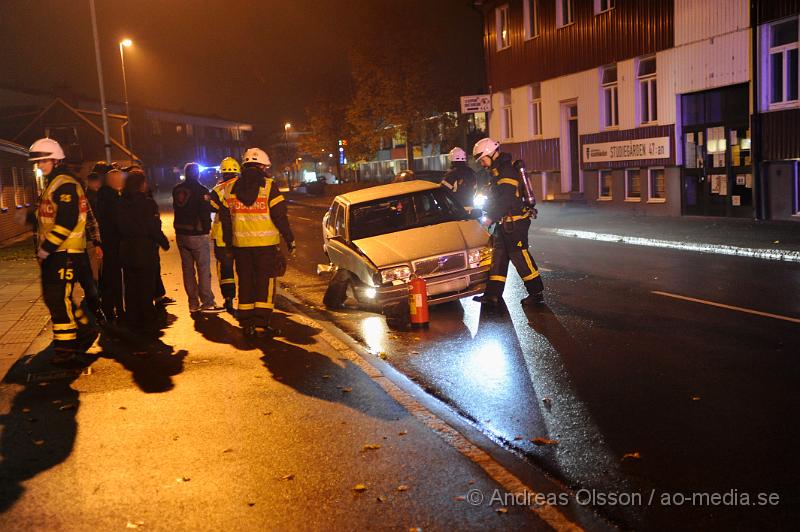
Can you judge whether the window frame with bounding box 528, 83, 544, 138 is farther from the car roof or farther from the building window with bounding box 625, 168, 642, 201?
the car roof

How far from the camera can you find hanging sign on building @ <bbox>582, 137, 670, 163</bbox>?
22172 mm

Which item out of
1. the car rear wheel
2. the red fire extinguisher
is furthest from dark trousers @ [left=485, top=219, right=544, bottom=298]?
the car rear wheel

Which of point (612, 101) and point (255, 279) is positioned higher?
point (612, 101)

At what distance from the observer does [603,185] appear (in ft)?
84.1

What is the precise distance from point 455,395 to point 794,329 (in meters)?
3.78

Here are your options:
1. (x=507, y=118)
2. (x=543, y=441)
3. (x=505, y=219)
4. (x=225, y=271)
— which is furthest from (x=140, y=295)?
(x=507, y=118)

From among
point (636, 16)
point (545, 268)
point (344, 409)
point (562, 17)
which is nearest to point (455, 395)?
point (344, 409)

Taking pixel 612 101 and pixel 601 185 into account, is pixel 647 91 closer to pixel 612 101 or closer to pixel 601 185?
pixel 612 101

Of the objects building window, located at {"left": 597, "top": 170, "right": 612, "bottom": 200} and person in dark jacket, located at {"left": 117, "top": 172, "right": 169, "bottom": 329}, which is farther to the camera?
building window, located at {"left": 597, "top": 170, "right": 612, "bottom": 200}

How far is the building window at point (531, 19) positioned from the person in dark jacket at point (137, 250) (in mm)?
21574

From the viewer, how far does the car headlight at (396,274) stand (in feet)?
30.1

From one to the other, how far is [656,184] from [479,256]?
48.9ft

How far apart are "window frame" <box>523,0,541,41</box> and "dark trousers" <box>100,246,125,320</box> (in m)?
21.5

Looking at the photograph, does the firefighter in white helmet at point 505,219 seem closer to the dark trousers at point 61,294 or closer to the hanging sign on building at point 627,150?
the dark trousers at point 61,294
